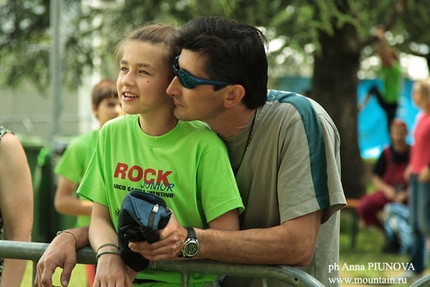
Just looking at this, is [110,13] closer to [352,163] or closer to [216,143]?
[352,163]

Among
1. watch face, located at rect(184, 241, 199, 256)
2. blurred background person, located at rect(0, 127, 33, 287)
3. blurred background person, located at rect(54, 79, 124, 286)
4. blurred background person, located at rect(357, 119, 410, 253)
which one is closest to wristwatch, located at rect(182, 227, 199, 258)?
watch face, located at rect(184, 241, 199, 256)

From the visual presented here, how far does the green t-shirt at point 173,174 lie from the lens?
259 centimetres

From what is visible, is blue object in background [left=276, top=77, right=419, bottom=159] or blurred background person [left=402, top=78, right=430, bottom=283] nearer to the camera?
blurred background person [left=402, top=78, right=430, bottom=283]

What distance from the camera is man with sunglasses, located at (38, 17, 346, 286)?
2.55 m

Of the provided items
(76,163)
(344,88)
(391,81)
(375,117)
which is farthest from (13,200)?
(375,117)

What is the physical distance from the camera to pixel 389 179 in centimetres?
1035

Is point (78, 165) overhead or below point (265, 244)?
below

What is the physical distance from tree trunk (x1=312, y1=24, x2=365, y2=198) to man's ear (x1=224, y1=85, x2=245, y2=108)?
10.7 meters

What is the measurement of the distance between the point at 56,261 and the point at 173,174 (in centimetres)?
44

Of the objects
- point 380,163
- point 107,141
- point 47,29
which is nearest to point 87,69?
point 47,29

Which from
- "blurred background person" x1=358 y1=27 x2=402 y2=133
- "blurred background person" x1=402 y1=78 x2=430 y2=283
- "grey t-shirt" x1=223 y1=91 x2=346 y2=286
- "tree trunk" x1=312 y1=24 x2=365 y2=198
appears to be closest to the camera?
"grey t-shirt" x1=223 y1=91 x2=346 y2=286

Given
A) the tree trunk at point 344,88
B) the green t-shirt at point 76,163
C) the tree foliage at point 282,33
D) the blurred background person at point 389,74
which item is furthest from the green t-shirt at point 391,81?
the green t-shirt at point 76,163

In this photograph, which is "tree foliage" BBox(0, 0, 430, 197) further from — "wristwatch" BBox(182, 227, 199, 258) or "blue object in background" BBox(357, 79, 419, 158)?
"wristwatch" BBox(182, 227, 199, 258)

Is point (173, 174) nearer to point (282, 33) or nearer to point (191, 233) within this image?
point (191, 233)
